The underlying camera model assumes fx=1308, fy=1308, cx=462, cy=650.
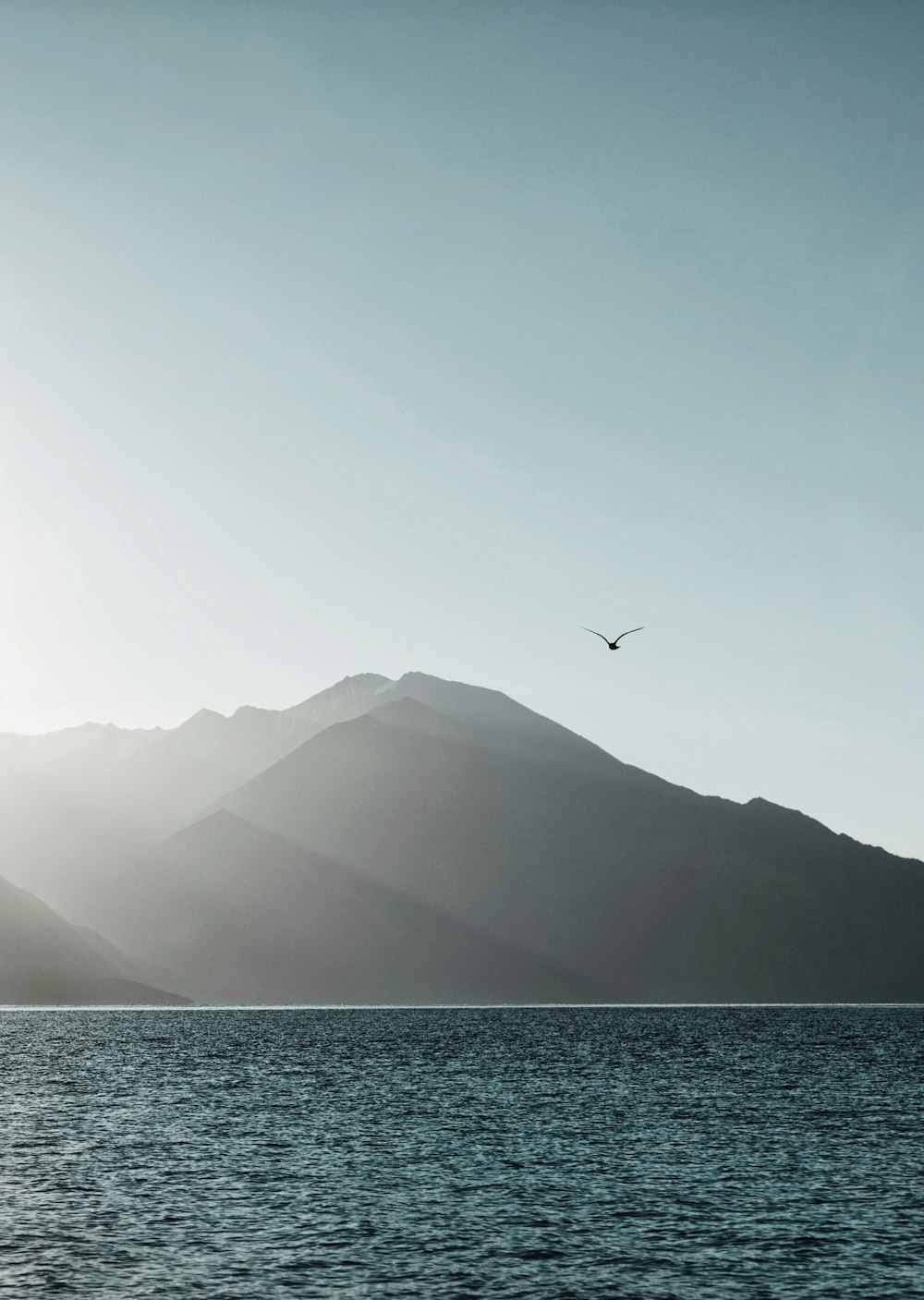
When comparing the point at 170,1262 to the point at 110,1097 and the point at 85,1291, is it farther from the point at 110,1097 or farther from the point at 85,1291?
the point at 110,1097

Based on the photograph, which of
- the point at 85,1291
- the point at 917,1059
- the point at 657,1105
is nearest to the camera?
the point at 85,1291

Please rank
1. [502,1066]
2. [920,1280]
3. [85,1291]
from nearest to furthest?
[85,1291], [920,1280], [502,1066]

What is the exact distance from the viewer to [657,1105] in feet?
320

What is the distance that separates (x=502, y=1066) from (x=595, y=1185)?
8425 centimetres

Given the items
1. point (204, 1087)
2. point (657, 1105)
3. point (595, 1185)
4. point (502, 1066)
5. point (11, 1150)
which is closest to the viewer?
point (595, 1185)

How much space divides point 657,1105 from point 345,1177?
43.7 m

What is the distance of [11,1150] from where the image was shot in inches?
2689

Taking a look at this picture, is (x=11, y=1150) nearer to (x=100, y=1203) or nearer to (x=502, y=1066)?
(x=100, y=1203)

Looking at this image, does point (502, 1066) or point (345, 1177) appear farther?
point (502, 1066)

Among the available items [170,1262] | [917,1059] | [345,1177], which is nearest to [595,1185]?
[345,1177]

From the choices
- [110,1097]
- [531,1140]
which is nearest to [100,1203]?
[531,1140]

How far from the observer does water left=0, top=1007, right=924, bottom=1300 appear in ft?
133

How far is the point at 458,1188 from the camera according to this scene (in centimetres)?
5769

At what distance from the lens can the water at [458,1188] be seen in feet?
133
